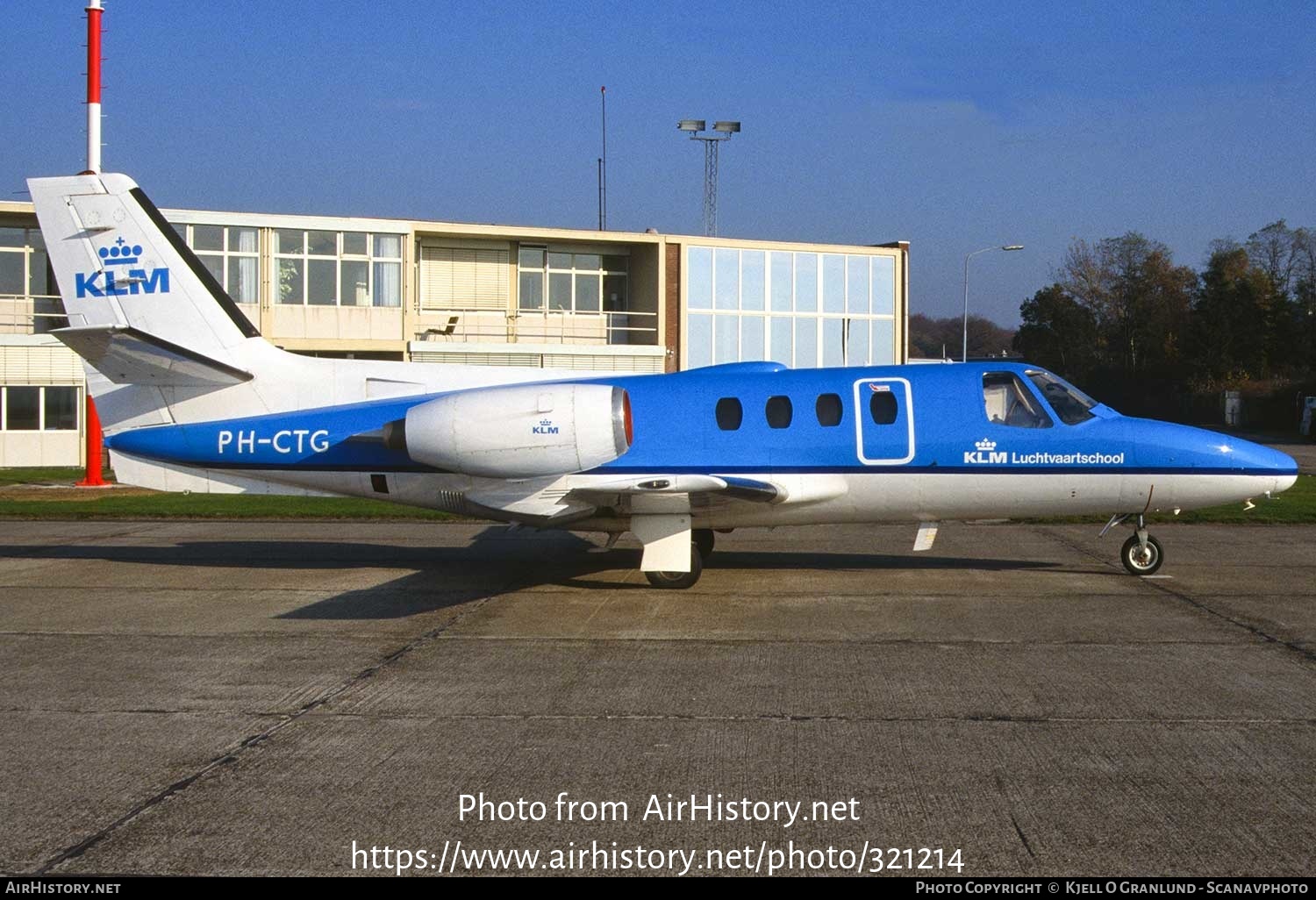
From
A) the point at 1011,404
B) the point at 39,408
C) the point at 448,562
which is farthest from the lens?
the point at 39,408

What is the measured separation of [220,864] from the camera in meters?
5.57

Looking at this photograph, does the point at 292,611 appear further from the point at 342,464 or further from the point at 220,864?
the point at 220,864

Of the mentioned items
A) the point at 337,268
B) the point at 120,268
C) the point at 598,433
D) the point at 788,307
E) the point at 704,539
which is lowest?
the point at 704,539

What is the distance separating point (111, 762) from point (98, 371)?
8785mm

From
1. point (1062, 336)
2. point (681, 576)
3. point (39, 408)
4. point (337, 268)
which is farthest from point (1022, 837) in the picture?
point (1062, 336)

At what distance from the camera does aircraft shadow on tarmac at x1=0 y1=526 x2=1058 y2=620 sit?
43.9 feet

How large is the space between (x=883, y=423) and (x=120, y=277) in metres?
9.45

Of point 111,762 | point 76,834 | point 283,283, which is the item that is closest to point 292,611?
point 111,762

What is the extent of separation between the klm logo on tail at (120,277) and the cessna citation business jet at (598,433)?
0.8 inches

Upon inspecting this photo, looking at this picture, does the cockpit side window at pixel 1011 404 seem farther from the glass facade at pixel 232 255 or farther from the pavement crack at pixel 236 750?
the glass facade at pixel 232 255

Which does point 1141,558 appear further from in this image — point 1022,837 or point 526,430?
point 1022,837

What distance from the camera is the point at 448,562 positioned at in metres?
16.3

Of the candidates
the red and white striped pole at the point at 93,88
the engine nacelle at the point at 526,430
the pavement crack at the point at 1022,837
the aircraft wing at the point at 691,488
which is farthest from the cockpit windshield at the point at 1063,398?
the red and white striped pole at the point at 93,88

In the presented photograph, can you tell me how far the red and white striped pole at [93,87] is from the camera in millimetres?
25281
